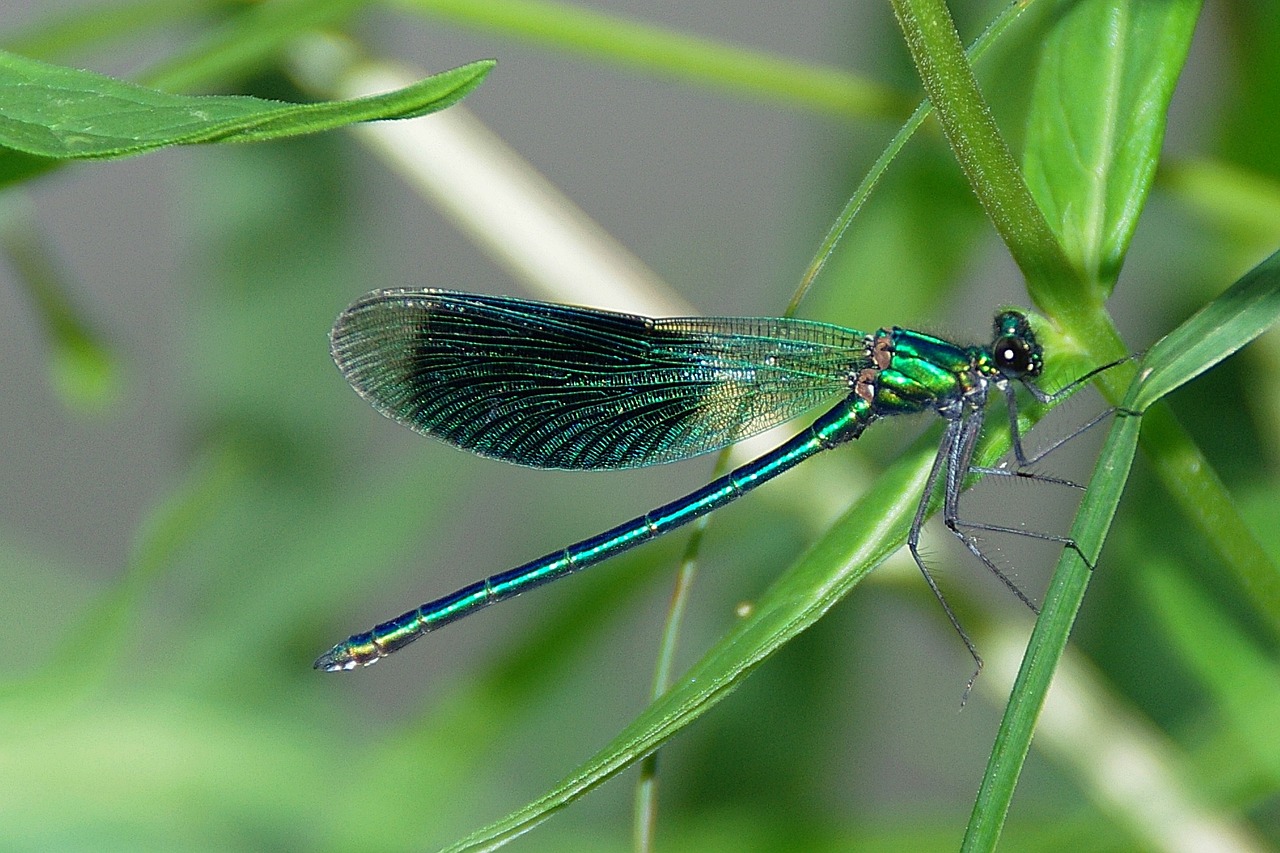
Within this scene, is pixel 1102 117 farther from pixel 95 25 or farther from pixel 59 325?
pixel 59 325

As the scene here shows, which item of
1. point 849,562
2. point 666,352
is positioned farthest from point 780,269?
point 849,562

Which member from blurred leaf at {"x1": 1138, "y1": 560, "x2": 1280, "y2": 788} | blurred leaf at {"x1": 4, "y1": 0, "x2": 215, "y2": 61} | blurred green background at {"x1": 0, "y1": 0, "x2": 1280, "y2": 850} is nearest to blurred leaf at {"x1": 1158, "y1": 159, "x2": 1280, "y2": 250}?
blurred green background at {"x1": 0, "y1": 0, "x2": 1280, "y2": 850}

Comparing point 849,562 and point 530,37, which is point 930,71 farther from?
point 530,37

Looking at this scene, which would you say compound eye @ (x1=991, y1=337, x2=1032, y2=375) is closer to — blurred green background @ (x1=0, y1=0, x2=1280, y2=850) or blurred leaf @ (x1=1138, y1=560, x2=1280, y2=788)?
blurred green background @ (x1=0, y1=0, x2=1280, y2=850)

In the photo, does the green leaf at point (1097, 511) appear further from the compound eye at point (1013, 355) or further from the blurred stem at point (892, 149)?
the compound eye at point (1013, 355)

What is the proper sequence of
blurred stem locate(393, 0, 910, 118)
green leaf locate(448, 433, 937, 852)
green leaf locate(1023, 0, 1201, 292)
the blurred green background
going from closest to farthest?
green leaf locate(448, 433, 937, 852) → green leaf locate(1023, 0, 1201, 292) → blurred stem locate(393, 0, 910, 118) → the blurred green background
